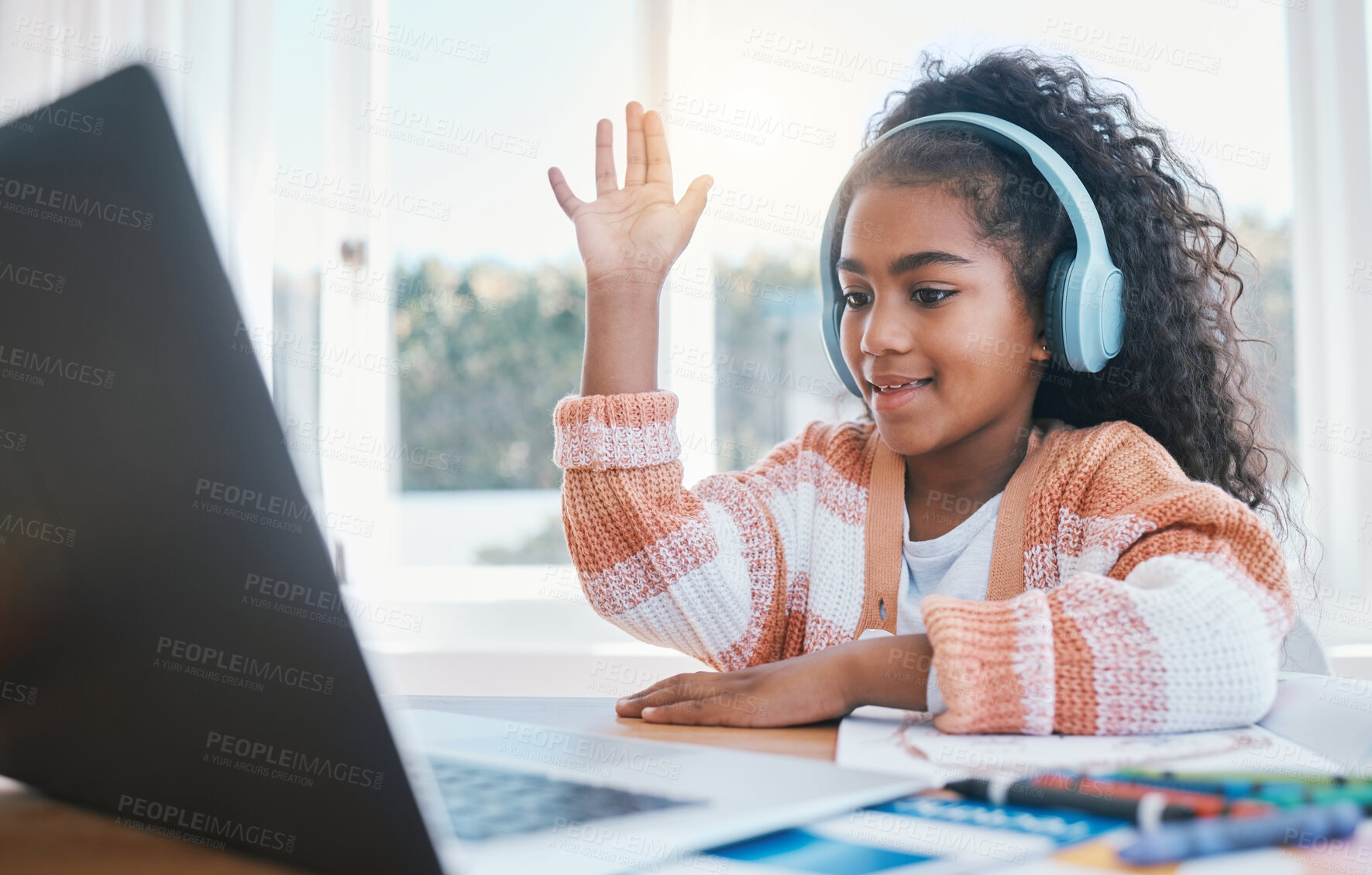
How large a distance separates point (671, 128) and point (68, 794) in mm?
1862

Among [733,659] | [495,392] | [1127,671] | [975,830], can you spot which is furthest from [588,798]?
[495,392]

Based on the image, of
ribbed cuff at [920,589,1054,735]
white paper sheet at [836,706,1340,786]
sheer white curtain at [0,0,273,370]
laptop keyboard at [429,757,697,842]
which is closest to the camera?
laptop keyboard at [429,757,697,842]

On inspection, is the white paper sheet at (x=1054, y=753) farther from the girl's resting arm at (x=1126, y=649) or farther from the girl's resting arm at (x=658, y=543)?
the girl's resting arm at (x=658, y=543)

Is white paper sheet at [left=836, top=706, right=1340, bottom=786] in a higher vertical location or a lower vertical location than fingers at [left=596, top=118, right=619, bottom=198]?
lower

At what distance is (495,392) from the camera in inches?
91.1

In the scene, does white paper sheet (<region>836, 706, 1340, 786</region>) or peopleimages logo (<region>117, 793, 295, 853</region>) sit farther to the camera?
white paper sheet (<region>836, 706, 1340, 786</region>)

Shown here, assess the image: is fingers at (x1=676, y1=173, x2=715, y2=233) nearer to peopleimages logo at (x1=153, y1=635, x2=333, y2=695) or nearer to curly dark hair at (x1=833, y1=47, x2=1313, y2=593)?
curly dark hair at (x1=833, y1=47, x2=1313, y2=593)

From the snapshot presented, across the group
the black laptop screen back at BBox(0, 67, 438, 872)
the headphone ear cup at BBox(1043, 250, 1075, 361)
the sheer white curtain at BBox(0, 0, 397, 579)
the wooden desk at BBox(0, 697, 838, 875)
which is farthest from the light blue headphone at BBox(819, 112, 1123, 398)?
the sheer white curtain at BBox(0, 0, 397, 579)

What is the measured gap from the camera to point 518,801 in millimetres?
418

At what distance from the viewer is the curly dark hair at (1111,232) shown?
112cm

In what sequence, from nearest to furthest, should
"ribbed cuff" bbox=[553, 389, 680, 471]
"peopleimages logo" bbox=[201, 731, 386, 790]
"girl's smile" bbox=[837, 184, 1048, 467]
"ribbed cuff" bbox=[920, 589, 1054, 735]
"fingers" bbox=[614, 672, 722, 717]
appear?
"peopleimages logo" bbox=[201, 731, 386, 790] < "ribbed cuff" bbox=[920, 589, 1054, 735] < "fingers" bbox=[614, 672, 722, 717] < "ribbed cuff" bbox=[553, 389, 680, 471] < "girl's smile" bbox=[837, 184, 1048, 467]

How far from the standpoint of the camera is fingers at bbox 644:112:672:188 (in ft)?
3.61

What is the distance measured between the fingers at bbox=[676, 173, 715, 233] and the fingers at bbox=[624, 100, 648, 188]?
53 mm

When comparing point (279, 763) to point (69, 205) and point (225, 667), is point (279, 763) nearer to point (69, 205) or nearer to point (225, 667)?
point (225, 667)
